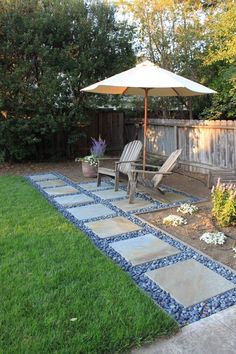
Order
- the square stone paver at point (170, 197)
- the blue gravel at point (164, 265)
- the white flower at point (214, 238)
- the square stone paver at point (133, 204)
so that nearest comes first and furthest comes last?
the blue gravel at point (164, 265), the white flower at point (214, 238), the square stone paver at point (133, 204), the square stone paver at point (170, 197)

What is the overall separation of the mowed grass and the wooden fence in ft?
13.6

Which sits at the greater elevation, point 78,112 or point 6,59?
point 6,59

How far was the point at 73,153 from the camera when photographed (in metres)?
9.46

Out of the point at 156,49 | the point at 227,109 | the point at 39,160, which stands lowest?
the point at 39,160

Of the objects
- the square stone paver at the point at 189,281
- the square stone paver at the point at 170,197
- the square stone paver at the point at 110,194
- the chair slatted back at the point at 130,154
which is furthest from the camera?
the chair slatted back at the point at 130,154

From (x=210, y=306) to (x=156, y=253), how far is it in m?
0.92

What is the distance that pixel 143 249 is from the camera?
3270 millimetres

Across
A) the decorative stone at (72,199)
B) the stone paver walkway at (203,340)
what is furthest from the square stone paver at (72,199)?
the stone paver walkway at (203,340)

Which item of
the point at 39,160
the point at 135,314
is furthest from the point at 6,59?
the point at 135,314

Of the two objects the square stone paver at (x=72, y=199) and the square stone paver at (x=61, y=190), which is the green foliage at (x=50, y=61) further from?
the square stone paver at (x=72, y=199)

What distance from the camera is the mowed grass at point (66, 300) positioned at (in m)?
1.94

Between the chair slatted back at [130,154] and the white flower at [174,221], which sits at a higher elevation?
the chair slatted back at [130,154]

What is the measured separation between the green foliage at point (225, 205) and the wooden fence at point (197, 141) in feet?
8.49

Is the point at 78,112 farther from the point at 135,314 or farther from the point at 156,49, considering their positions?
the point at 135,314
